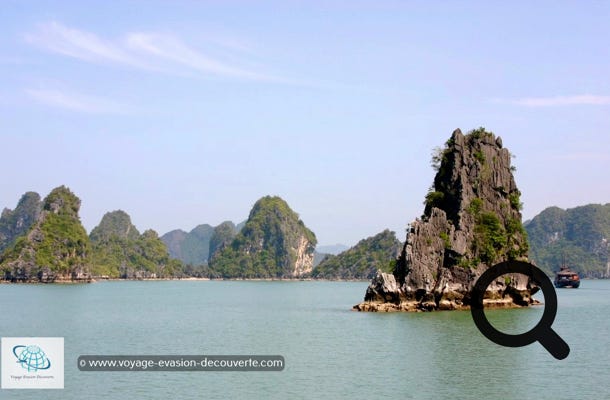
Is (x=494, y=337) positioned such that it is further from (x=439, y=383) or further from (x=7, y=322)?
(x=7, y=322)

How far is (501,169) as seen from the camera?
94312 millimetres

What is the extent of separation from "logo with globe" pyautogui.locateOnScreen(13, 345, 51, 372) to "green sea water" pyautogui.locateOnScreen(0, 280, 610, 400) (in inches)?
89.7

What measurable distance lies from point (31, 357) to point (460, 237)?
5978cm

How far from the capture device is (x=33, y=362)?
33.9 m

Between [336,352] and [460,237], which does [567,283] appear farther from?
[336,352]

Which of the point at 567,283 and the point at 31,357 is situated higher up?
the point at 567,283

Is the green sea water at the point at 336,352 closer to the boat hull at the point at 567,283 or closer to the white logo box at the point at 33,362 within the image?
the white logo box at the point at 33,362

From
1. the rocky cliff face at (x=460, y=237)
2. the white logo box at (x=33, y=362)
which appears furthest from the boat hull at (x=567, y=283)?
the white logo box at (x=33, y=362)

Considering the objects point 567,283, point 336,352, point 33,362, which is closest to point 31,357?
point 33,362

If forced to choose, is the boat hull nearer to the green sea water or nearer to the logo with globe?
the green sea water

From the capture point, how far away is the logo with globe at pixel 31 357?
3353 centimetres

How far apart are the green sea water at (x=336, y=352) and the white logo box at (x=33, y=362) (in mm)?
753

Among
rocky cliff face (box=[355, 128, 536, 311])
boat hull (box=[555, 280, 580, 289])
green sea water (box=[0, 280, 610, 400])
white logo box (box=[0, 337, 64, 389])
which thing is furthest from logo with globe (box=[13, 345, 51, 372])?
boat hull (box=[555, 280, 580, 289])

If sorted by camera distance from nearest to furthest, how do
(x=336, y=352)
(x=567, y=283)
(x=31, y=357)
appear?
(x=31, y=357) → (x=336, y=352) → (x=567, y=283)
